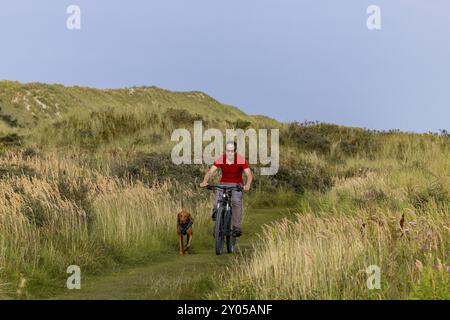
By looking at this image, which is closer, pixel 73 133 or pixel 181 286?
pixel 181 286

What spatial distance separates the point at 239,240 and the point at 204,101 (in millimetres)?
75227

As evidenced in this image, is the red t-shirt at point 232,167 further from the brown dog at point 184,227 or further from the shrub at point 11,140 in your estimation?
the shrub at point 11,140

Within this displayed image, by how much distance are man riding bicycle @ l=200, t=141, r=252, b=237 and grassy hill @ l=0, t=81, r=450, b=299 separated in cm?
90

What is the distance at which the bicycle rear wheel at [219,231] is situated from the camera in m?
12.9

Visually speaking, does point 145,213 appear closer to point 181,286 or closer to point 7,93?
point 181,286

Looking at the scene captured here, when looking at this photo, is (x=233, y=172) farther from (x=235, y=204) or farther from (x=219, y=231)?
(x=219, y=231)

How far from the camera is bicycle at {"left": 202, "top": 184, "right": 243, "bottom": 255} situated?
42.5 ft

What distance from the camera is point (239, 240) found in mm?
15945

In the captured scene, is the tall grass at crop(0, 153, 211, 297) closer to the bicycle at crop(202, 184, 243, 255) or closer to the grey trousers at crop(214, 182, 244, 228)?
the bicycle at crop(202, 184, 243, 255)

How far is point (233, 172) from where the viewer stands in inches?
510

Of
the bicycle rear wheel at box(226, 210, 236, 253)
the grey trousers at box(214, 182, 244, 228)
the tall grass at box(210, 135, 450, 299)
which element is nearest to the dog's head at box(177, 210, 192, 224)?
the grey trousers at box(214, 182, 244, 228)

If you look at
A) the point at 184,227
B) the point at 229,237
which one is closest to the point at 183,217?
the point at 184,227
